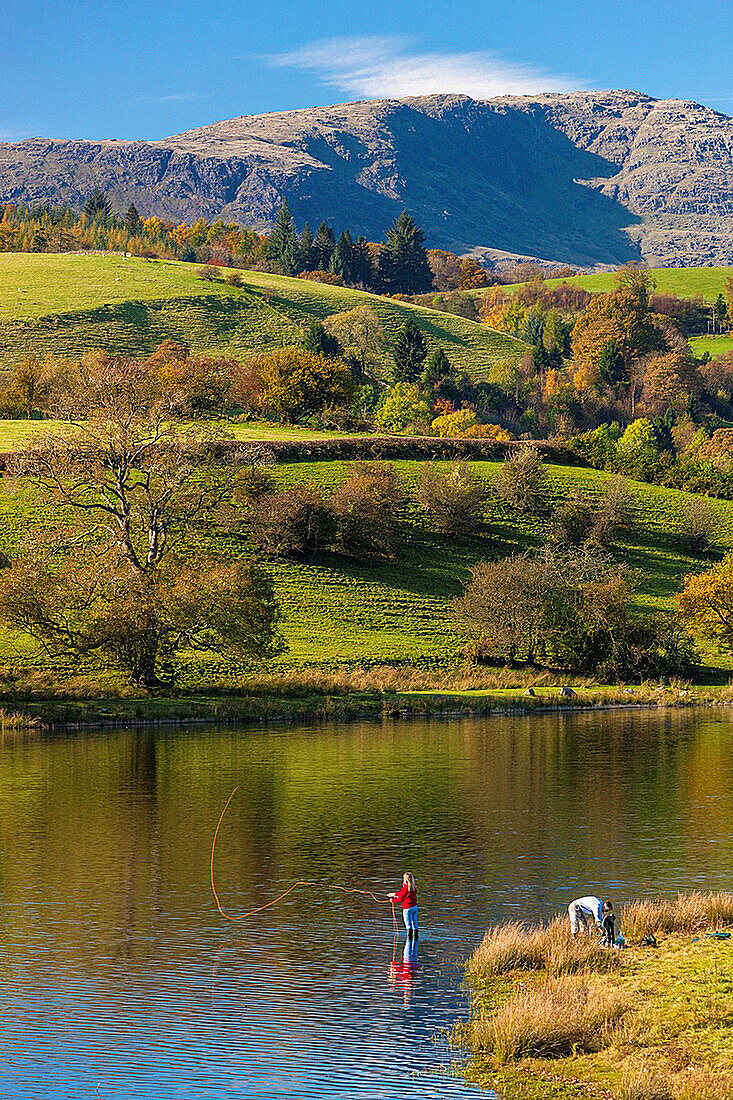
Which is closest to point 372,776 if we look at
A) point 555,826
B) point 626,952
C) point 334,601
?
point 555,826

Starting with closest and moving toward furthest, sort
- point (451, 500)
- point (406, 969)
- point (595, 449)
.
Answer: point (406, 969) → point (451, 500) → point (595, 449)

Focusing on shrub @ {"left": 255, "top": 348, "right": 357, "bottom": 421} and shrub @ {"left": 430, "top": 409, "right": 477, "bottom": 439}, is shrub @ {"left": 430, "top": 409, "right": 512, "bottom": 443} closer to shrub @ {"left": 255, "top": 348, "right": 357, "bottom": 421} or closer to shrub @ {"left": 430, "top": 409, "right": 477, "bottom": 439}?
shrub @ {"left": 430, "top": 409, "right": 477, "bottom": 439}

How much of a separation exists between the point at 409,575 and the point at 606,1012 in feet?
228

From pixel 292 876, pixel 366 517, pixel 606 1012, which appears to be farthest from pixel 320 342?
pixel 606 1012

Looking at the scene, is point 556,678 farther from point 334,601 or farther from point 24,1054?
point 24,1054

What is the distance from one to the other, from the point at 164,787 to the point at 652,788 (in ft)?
52.2

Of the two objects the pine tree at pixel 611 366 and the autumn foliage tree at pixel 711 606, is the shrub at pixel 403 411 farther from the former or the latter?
the autumn foliage tree at pixel 711 606

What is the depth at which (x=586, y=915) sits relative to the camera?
21375 mm

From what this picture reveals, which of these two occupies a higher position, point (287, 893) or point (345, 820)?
point (287, 893)

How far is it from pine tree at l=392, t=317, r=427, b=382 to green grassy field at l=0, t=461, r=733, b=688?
59.5m

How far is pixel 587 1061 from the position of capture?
605 inches

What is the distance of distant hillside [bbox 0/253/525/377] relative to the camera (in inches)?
5920

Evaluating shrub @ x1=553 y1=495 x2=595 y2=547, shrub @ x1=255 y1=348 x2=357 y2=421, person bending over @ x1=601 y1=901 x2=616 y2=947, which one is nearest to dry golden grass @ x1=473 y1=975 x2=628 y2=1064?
person bending over @ x1=601 y1=901 x2=616 y2=947

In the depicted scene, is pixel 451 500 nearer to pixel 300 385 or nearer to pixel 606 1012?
pixel 300 385
